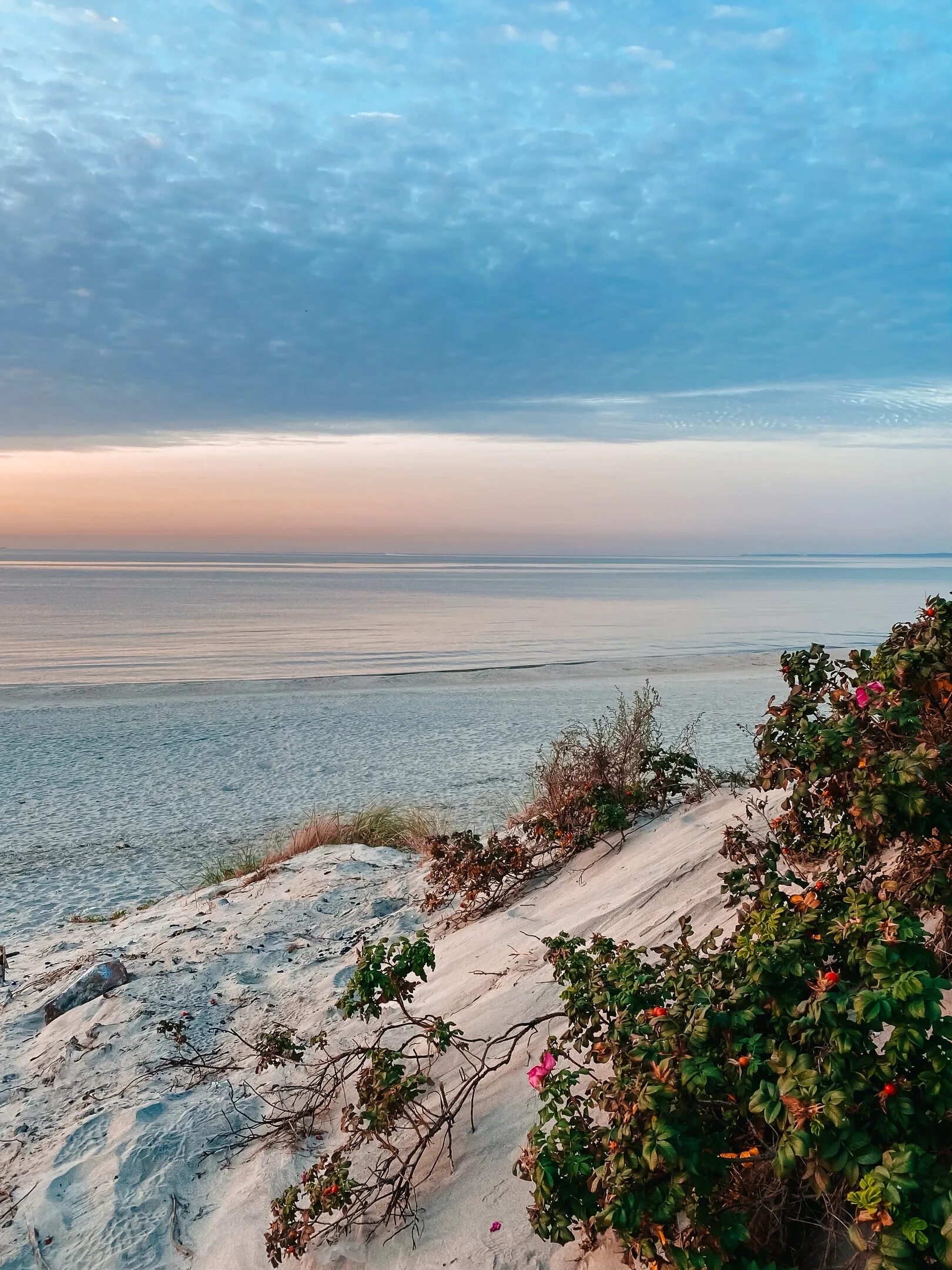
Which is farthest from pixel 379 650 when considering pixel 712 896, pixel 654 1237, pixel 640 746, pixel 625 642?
pixel 654 1237

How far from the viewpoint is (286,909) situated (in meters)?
6.27

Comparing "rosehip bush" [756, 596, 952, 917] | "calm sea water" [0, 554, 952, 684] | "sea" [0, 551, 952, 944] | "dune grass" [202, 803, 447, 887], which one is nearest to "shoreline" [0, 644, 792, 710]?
"sea" [0, 551, 952, 944]

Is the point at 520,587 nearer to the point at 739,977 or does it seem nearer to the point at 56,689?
the point at 56,689

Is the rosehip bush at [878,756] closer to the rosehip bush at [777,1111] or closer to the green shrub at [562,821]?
the rosehip bush at [777,1111]

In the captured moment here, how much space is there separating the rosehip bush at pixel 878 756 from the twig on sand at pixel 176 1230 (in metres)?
2.53

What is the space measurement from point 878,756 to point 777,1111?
1091 mm

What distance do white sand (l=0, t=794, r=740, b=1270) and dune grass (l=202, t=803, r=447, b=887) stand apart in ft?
2.77

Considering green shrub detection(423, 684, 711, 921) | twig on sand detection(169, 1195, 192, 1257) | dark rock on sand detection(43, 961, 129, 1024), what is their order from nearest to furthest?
1. twig on sand detection(169, 1195, 192, 1257)
2. dark rock on sand detection(43, 961, 129, 1024)
3. green shrub detection(423, 684, 711, 921)

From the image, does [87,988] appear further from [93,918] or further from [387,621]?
[387,621]

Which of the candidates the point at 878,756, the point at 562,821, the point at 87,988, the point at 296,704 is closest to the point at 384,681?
the point at 296,704

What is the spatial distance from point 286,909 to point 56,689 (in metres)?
17.6

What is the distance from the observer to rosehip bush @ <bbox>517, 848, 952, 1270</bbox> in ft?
5.97

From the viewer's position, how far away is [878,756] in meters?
2.60

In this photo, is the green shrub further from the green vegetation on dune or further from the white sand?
the green vegetation on dune
